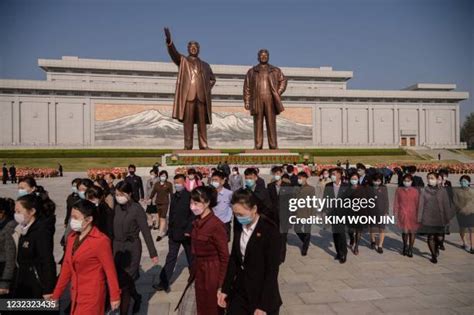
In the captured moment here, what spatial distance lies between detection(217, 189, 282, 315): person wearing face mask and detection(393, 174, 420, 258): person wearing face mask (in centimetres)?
394

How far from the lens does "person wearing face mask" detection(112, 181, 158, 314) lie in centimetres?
345

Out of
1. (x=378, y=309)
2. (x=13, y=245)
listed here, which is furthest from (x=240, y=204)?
(x=378, y=309)

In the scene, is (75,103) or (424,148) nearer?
(75,103)

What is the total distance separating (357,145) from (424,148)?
23.2 ft

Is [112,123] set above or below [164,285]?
above

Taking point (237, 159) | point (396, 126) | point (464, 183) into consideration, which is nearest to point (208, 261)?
point (464, 183)

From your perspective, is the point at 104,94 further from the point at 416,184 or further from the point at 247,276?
the point at 247,276

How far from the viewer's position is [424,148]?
41844 mm

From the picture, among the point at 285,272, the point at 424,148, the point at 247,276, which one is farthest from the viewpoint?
the point at 424,148

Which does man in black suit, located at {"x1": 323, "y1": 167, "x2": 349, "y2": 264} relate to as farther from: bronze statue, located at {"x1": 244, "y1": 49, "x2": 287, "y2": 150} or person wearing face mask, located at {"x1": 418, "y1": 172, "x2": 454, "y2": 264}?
bronze statue, located at {"x1": 244, "y1": 49, "x2": 287, "y2": 150}

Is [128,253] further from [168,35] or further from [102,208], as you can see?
[168,35]

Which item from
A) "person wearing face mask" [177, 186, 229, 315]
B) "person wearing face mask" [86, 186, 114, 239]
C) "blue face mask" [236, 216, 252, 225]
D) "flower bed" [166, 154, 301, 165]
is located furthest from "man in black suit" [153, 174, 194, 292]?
"flower bed" [166, 154, 301, 165]

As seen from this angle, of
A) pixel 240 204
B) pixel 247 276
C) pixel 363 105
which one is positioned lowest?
pixel 247 276

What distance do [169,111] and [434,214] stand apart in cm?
3595
